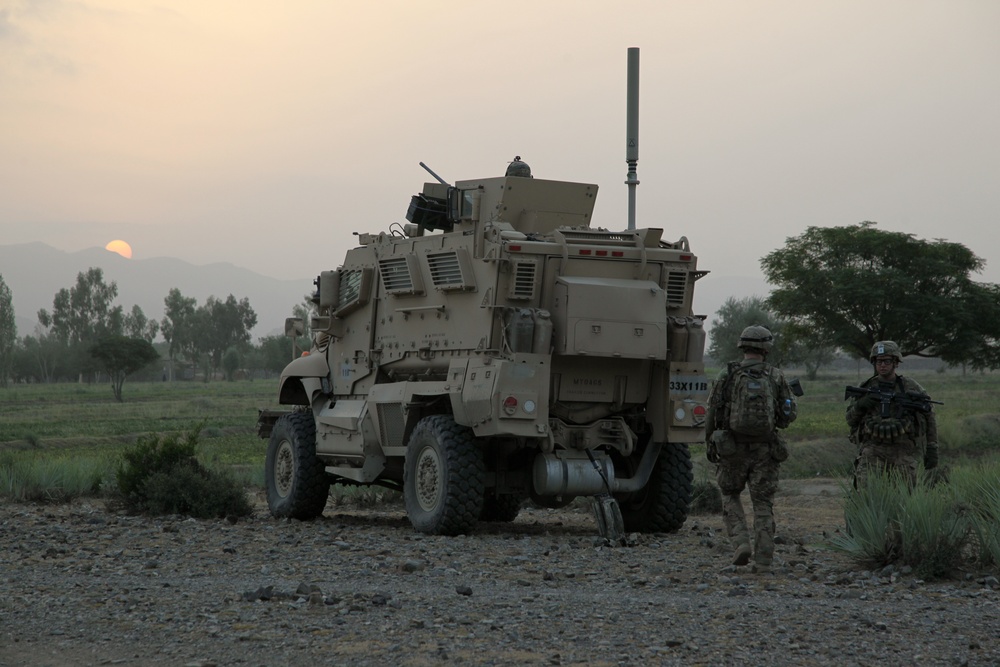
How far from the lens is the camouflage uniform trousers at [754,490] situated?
9453 mm

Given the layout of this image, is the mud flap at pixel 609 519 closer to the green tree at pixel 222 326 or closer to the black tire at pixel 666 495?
the black tire at pixel 666 495

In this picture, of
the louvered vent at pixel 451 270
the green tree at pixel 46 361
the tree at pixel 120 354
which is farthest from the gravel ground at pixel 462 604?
the green tree at pixel 46 361

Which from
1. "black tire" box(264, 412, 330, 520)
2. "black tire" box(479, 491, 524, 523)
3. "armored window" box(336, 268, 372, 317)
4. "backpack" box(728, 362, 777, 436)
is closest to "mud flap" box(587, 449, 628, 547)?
"backpack" box(728, 362, 777, 436)

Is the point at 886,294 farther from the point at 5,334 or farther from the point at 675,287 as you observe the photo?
the point at 5,334

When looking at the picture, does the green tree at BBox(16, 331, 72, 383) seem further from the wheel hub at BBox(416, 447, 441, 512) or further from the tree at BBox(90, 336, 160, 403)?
the wheel hub at BBox(416, 447, 441, 512)

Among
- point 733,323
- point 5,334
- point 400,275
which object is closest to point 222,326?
point 5,334

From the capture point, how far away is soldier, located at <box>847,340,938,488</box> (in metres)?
10.4

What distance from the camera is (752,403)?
9.41 meters

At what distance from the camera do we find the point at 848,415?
35.2 feet

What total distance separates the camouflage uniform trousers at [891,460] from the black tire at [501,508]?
4.97 m

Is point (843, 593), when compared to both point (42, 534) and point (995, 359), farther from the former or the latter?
point (995, 359)

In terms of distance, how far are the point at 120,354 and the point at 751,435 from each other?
243ft

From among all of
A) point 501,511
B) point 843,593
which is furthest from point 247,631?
point 501,511

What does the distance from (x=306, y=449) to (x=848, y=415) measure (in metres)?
6.43
